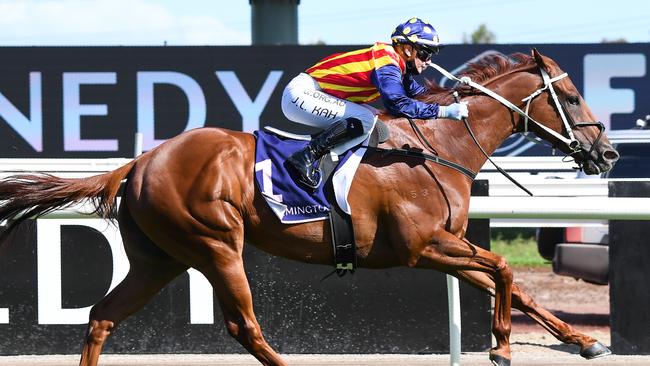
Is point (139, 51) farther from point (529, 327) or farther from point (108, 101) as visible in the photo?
point (529, 327)

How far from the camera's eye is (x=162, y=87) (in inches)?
582

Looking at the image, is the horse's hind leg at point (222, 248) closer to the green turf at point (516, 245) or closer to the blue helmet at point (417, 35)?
the blue helmet at point (417, 35)

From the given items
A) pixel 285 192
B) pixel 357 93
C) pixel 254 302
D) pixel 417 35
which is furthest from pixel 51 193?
pixel 417 35

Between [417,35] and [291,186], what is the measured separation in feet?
3.46

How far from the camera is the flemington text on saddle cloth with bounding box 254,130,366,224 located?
5.75 metres

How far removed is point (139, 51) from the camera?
48.6 feet

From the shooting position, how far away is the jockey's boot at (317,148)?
575 centimetres

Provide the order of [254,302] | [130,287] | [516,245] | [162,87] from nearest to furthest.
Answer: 1. [130,287]
2. [254,302]
3. [162,87]
4. [516,245]

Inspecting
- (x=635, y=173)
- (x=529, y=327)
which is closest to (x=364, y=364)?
(x=529, y=327)

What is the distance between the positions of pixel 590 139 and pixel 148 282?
8.06 ft

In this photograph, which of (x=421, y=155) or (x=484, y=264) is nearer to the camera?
(x=484, y=264)

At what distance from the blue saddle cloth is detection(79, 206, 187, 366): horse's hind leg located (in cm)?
67

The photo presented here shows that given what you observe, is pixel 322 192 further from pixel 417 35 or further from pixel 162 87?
pixel 162 87

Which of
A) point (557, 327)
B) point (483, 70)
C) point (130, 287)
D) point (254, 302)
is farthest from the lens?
point (254, 302)
